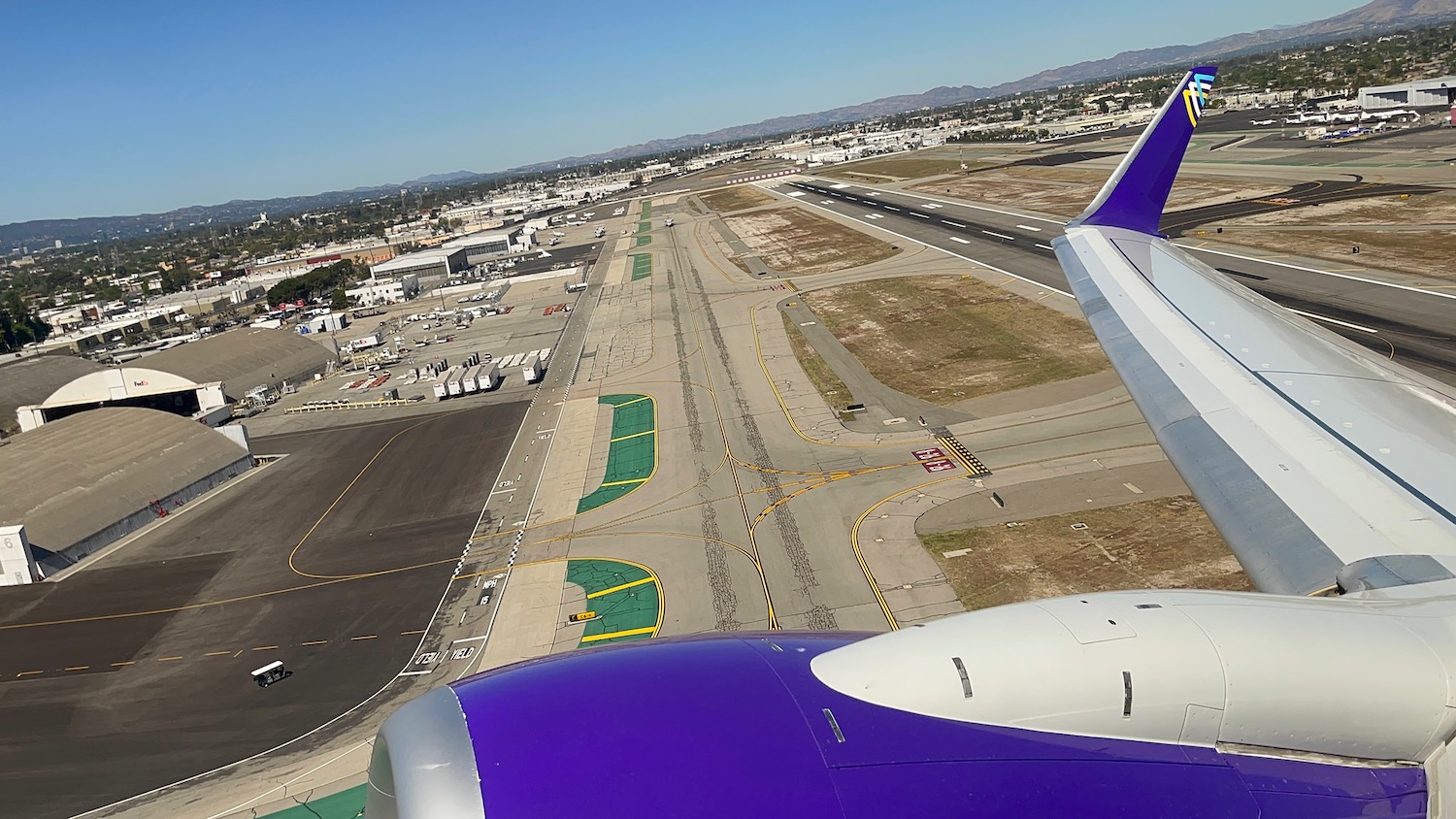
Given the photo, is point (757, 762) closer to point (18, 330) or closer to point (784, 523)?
point (784, 523)

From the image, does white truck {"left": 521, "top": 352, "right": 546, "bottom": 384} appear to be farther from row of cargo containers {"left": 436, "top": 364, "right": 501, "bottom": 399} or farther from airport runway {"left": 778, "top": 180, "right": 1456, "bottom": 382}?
airport runway {"left": 778, "top": 180, "right": 1456, "bottom": 382}

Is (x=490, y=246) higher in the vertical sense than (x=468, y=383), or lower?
higher

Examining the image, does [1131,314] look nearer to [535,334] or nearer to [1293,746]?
[1293,746]

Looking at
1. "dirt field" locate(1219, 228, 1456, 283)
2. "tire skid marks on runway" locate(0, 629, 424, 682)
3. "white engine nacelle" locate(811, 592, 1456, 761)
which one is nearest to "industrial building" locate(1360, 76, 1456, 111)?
"dirt field" locate(1219, 228, 1456, 283)

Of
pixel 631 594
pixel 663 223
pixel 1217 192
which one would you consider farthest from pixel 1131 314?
pixel 663 223

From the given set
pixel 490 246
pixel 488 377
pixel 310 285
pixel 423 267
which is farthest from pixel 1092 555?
pixel 490 246
